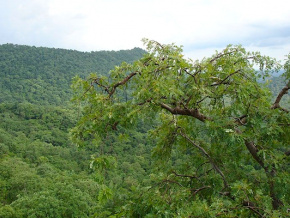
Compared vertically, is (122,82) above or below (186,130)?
above

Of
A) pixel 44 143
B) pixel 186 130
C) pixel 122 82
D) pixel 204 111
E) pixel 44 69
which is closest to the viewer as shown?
pixel 122 82

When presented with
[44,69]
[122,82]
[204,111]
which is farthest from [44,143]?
[44,69]

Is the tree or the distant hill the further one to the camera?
the distant hill

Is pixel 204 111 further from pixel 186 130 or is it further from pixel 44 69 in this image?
pixel 44 69

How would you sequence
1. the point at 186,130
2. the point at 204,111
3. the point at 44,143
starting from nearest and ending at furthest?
Result: the point at 204,111, the point at 186,130, the point at 44,143

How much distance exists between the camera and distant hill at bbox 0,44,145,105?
68562 mm

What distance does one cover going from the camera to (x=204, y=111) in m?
3.62

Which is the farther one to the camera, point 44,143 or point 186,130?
point 44,143

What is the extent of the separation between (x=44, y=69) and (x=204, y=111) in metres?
89.2

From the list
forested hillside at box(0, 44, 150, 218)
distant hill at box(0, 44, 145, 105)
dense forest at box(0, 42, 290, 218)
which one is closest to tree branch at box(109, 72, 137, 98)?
dense forest at box(0, 42, 290, 218)

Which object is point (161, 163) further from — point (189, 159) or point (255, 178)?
point (255, 178)

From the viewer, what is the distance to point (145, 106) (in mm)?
2836

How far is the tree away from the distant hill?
213ft

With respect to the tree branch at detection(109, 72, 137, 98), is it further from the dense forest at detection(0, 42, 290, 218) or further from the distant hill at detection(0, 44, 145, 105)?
the distant hill at detection(0, 44, 145, 105)
